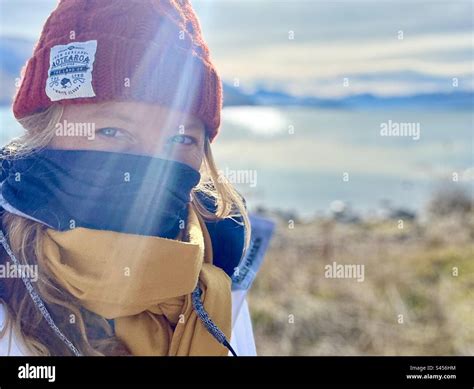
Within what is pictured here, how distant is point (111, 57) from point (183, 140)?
0.24m

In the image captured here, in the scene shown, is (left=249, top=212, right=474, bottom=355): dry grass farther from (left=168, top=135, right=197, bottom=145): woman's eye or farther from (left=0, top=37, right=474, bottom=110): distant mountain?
(left=168, top=135, right=197, bottom=145): woman's eye

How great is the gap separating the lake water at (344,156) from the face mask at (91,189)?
43.0 inches

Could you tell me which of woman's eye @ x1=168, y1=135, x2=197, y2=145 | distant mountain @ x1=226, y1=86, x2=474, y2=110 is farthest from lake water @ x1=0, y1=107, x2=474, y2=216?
woman's eye @ x1=168, y1=135, x2=197, y2=145

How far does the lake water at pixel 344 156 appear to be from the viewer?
2.74 m

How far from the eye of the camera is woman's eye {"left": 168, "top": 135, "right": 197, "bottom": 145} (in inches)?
56.1

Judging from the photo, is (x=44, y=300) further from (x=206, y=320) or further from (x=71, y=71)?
(x=71, y=71)

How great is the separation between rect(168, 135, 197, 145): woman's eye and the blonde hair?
24 centimetres

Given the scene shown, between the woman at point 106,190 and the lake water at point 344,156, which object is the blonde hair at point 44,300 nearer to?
the woman at point 106,190

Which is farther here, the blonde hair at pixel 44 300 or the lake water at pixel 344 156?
the lake water at pixel 344 156

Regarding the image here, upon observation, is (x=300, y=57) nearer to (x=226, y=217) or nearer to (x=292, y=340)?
(x=226, y=217)

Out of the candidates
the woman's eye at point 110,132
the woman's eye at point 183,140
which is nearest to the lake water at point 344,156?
the woman's eye at point 183,140

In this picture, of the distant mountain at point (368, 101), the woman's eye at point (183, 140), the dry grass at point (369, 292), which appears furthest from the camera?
the dry grass at point (369, 292)
